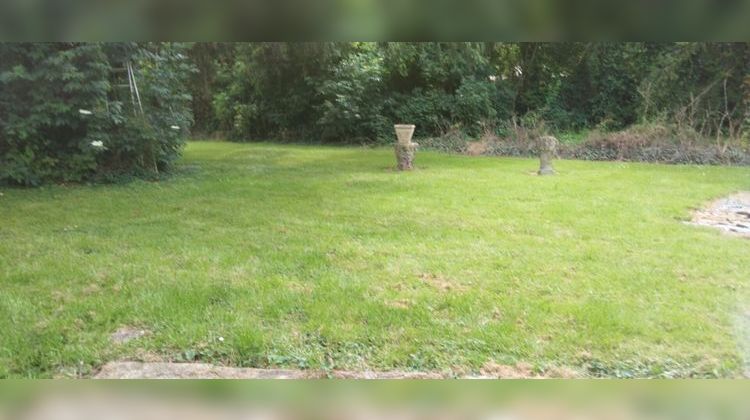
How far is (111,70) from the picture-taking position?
698cm

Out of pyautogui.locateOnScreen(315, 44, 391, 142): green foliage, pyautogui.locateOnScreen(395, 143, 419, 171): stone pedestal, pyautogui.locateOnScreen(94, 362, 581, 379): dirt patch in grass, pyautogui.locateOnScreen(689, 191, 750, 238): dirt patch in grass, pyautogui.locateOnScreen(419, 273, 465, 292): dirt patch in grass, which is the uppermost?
pyautogui.locateOnScreen(315, 44, 391, 142): green foliage

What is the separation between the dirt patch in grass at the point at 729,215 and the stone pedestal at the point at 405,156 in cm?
382

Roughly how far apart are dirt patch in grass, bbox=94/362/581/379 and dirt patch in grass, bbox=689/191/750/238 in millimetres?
3144

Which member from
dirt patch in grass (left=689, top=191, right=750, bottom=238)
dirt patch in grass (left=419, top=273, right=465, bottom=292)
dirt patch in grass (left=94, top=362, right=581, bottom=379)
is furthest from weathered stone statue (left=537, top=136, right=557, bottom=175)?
dirt patch in grass (left=94, top=362, right=581, bottom=379)

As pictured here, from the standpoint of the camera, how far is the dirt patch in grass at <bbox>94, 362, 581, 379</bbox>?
7.16 ft

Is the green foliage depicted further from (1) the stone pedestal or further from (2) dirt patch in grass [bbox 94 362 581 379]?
(2) dirt patch in grass [bbox 94 362 581 379]

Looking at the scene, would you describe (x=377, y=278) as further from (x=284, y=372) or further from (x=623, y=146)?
(x=623, y=146)

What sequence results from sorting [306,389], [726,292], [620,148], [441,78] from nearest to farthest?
[306,389] → [726,292] → [620,148] → [441,78]

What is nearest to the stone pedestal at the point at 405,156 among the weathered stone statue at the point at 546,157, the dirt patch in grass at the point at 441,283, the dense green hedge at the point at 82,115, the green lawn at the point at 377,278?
the green lawn at the point at 377,278

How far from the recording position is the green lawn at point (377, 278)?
2459mm

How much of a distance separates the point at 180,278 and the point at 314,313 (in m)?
1.06

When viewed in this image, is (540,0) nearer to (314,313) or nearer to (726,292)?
(314,313)

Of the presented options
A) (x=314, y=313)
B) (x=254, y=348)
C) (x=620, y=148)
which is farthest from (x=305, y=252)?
(x=620, y=148)

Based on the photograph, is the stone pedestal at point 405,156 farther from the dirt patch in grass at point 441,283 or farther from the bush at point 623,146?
the dirt patch in grass at point 441,283
